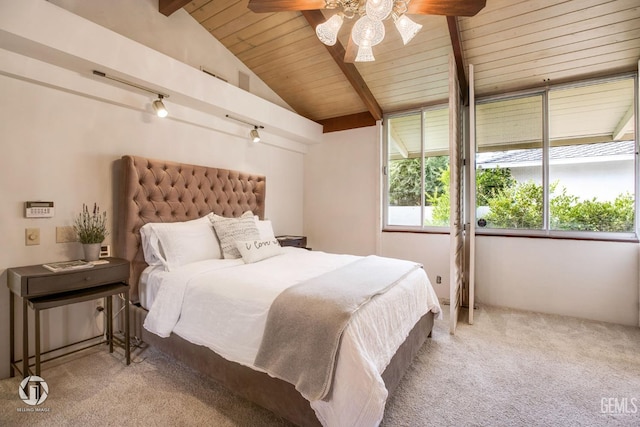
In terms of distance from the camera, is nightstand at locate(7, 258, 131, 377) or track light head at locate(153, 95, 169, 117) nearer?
nightstand at locate(7, 258, 131, 377)

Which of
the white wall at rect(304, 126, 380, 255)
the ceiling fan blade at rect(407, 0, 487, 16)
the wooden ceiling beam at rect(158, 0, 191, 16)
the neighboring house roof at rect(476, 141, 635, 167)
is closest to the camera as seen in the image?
the ceiling fan blade at rect(407, 0, 487, 16)

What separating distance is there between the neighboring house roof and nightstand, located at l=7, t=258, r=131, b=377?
12.9ft

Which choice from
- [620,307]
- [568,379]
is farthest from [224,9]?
[620,307]

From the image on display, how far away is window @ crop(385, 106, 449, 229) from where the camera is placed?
Answer: 3889 millimetres

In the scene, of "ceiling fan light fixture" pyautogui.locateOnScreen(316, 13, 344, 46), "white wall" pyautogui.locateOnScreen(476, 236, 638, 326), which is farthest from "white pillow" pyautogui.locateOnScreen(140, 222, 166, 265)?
"white wall" pyautogui.locateOnScreen(476, 236, 638, 326)

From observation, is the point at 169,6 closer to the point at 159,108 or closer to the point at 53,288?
the point at 159,108

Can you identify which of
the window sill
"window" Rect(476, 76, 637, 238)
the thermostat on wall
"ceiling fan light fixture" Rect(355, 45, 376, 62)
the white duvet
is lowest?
the white duvet

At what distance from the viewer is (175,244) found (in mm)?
2479

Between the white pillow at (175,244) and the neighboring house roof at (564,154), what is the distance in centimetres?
330

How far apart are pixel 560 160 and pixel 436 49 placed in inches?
73.7

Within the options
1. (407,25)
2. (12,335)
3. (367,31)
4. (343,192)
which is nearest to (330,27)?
(367,31)

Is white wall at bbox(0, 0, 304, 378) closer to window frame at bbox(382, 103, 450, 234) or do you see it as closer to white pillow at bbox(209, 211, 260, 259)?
white pillow at bbox(209, 211, 260, 259)

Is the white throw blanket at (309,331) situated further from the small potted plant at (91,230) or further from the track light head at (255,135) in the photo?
the track light head at (255,135)

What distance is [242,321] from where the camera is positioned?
1.74 meters
